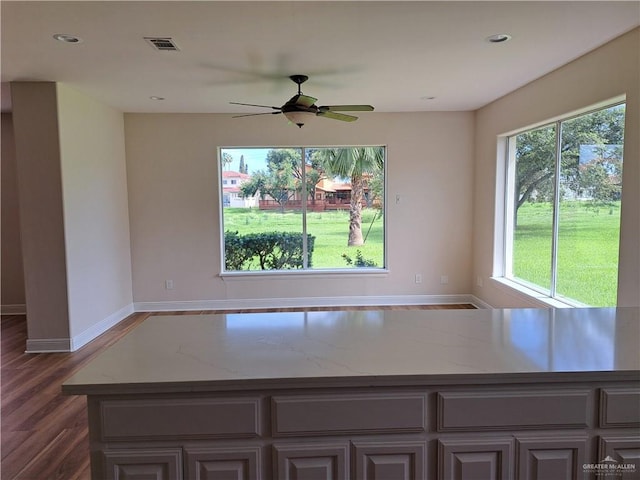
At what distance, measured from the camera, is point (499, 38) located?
110 inches

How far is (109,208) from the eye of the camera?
15.4ft

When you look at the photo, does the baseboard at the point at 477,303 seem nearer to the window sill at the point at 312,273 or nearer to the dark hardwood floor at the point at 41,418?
the window sill at the point at 312,273

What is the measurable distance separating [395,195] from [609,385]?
435 centimetres

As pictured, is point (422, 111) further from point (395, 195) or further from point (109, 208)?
point (109, 208)

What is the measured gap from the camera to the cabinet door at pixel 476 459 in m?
1.18

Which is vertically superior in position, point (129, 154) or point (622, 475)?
point (129, 154)

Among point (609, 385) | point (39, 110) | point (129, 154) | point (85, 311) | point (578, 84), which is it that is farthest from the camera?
point (129, 154)

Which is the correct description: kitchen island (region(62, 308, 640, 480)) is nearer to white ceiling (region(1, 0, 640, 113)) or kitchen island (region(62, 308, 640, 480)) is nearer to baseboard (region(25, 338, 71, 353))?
white ceiling (region(1, 0, 640, 113))

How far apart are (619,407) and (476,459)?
1.56 feet

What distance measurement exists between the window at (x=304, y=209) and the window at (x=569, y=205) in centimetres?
181

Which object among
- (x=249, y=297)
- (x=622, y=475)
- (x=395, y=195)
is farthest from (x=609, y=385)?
(x=249, y=297)

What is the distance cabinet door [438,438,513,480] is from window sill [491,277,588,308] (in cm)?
287

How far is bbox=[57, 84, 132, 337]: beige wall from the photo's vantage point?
3.87m

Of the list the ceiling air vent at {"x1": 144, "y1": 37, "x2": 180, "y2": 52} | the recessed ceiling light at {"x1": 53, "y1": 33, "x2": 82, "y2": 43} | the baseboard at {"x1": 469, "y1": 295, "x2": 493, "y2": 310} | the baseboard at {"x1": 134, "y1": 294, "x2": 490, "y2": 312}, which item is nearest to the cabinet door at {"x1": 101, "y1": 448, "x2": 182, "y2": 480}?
the ceiling air vent at {"x1": 144, "y1": 37, "x2": 180, "y2": 52}
